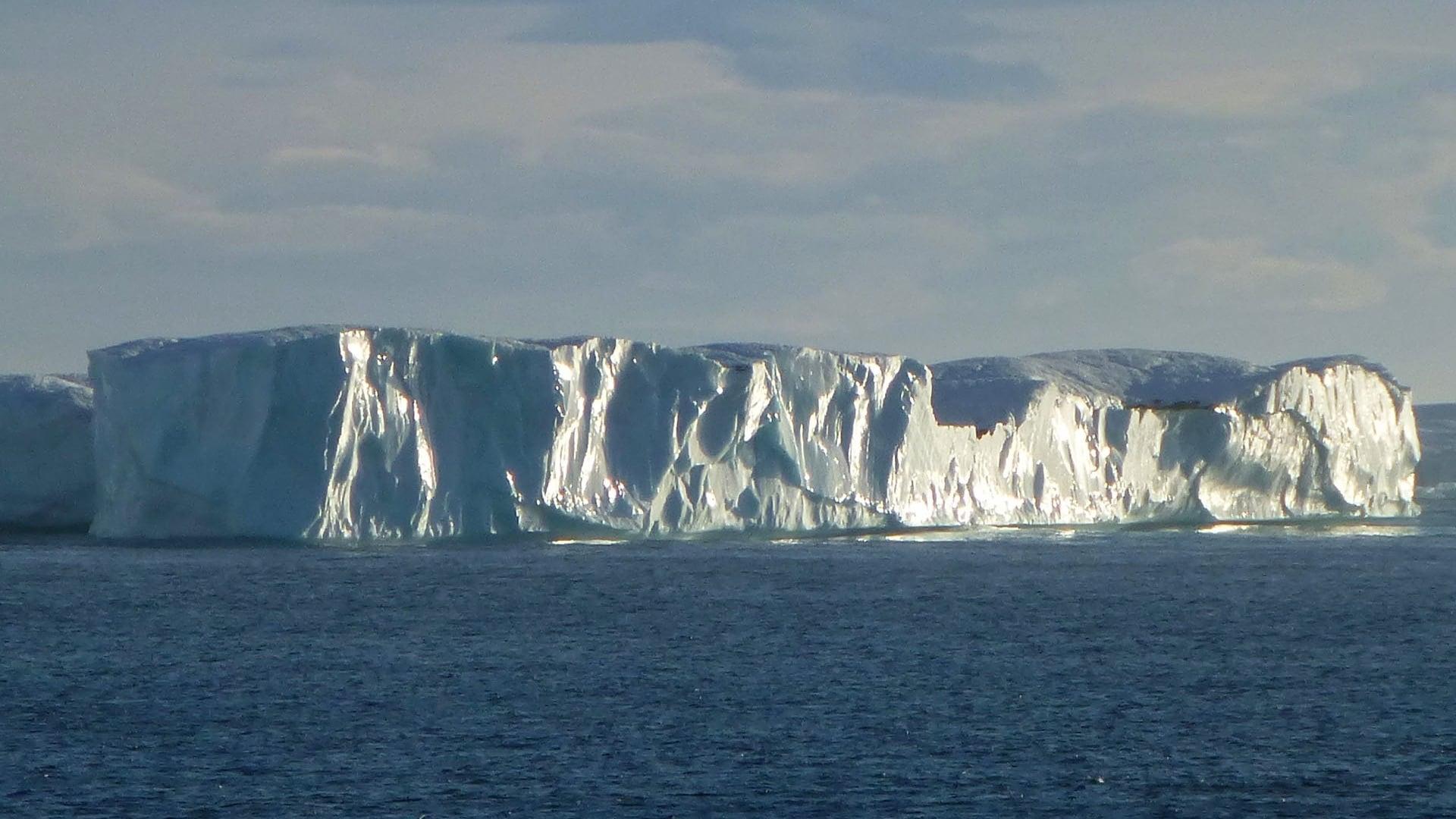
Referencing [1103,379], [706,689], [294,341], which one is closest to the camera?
[706,689]

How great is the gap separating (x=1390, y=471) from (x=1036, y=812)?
89.3ft

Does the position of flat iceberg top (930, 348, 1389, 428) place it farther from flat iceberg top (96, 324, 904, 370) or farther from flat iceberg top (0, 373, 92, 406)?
flat iceberg top (0, 373, 92, 406)

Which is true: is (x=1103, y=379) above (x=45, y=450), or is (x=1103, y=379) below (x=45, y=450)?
above

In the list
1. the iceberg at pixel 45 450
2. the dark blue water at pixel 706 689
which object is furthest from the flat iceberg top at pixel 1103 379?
the iceberg at pixel 45 450

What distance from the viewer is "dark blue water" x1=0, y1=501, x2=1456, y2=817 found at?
1074 cm

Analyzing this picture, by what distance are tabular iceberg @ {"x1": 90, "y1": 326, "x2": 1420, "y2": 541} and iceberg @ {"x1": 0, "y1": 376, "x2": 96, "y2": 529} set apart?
294 centimetres

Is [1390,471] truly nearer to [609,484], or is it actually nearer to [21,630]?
[609,484]

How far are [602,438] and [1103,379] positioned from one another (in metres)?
12.2

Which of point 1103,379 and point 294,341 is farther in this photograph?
point 1103,379

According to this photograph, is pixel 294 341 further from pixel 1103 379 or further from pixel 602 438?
pixel 1103 379

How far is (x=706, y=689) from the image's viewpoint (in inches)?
570

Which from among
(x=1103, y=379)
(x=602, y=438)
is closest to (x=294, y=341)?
(x=602, y=438)

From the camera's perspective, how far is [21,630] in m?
17.3

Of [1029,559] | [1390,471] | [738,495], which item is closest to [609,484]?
[738,495]
